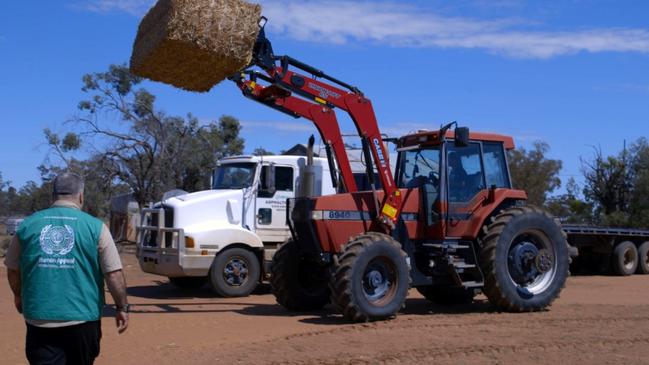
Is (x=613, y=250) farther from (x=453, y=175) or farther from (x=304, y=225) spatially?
(x=304, y=225)

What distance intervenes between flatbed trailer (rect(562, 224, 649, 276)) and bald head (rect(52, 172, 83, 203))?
57.0ft

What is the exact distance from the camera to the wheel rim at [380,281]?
1079 centimetres

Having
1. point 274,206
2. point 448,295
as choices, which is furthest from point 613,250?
point 274,206

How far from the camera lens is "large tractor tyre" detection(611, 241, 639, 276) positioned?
21.2 metres

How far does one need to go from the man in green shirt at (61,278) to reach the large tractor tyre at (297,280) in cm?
694

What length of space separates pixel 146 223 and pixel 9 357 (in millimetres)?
7187

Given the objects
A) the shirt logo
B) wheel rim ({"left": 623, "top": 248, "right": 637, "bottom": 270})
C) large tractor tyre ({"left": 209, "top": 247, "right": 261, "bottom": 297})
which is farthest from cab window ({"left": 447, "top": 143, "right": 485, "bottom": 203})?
wheel rim ({"left": 623, "top": 248, "right": 637, "bottom": 270})

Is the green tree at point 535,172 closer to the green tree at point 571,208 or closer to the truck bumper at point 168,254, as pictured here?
the green tree at point 571,208

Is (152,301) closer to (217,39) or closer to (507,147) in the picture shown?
(217,39)

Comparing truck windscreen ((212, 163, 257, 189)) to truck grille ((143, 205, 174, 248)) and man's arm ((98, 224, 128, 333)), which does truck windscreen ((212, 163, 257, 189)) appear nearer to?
truck grille ((143, 205, 174, 248))

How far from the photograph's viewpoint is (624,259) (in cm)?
2144

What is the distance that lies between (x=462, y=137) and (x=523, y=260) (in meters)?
2.19

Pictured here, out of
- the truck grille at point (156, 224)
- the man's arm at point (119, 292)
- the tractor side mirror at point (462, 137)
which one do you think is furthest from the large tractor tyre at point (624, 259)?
the man's arm at point (119, 292)

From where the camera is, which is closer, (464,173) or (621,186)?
(464,173)
